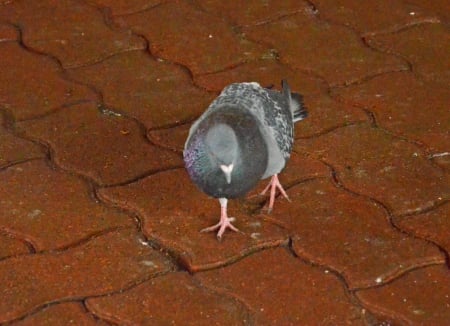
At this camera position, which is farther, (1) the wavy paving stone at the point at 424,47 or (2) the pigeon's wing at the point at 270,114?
(1) the wavy paving stone at the point at 424,47

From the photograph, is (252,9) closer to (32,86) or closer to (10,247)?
(32,86)

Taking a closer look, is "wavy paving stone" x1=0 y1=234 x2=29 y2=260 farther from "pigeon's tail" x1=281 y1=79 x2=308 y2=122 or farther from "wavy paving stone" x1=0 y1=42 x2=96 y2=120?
"pigeon's tail" x1=281 y1=79 x2=308 y2=122

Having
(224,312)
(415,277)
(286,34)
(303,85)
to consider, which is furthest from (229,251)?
(286,34)

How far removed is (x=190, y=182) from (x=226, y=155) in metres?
0.64

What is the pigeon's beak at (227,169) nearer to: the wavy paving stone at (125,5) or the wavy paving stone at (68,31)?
the wavy paving stone at (68,31)

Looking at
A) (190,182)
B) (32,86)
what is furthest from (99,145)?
(32,86)

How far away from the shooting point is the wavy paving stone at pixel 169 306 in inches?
156

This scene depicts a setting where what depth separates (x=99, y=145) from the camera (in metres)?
5.09

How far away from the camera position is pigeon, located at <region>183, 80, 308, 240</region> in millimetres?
4242

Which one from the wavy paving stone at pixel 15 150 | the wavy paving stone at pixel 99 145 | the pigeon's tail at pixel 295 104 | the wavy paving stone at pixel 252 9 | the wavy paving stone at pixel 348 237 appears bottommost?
the wavy paving stone at pixel 15 150

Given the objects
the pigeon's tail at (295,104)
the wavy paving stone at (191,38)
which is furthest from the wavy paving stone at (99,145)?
the wavy paving stone at (191,38)

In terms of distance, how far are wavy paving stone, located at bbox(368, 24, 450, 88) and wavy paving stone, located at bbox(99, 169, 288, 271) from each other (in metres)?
1.59

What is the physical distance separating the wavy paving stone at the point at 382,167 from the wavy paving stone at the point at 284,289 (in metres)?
0.62

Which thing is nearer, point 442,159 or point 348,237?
point 348,237
